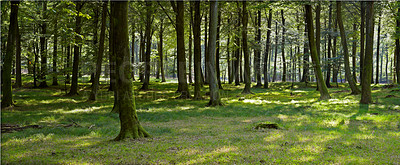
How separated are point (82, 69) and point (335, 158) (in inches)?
889

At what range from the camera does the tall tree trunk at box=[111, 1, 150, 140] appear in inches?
274

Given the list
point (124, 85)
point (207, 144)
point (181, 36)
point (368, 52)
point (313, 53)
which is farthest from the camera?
point (181, 36)

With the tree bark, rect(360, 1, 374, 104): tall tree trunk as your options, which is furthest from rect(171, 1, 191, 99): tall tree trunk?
rect(360, 1, 374, 104): tall tree trunk

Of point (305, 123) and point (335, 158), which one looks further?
point (305, 123)

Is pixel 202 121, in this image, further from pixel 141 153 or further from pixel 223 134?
pixel 141 153

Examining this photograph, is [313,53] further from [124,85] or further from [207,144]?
[124,85]

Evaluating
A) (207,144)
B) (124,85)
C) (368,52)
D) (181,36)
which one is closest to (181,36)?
(181,36)

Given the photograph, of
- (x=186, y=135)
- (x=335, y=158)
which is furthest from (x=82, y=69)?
(x=335, y=158)

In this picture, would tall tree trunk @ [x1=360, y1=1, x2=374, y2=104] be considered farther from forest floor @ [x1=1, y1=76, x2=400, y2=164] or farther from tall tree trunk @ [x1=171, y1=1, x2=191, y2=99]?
tall tree trunk @ [x1=171, y1=1, x2=191, y2=99]

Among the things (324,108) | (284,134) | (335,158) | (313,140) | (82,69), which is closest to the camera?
(335,158)

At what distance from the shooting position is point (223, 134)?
7.61 metres

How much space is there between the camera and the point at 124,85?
7012 mm

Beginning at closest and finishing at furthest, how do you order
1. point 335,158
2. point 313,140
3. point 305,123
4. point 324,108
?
1. point 335,158
2. point 313,140
3. point 305,123
4. point 324,108

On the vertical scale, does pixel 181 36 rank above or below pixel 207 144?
above
